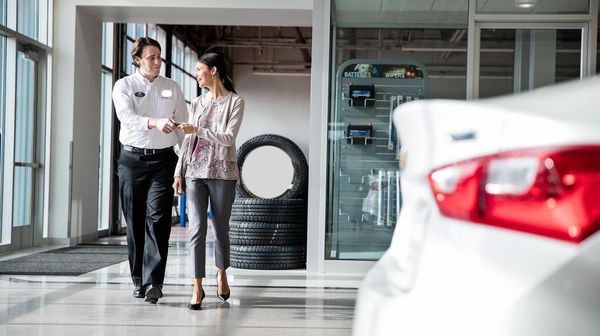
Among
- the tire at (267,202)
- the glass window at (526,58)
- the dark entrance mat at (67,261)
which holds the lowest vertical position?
the dark entrance mat at (67,261)

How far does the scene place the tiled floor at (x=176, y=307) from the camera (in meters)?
3.32

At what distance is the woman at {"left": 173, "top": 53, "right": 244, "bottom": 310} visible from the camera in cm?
384

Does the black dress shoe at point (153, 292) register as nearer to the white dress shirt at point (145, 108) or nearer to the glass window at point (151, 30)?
the white dress shirt at point (145, 108)

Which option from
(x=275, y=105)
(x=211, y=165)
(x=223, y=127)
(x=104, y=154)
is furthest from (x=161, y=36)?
(x=211, y=165)

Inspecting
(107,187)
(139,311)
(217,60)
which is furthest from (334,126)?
(107,187)

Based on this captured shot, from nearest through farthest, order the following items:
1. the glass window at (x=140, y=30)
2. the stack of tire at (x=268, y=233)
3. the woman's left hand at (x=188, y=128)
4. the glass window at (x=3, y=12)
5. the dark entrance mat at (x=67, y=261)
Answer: the woman's left hand at (x=188, y=128) → the dark entrance mat at (x=67, y=261) → the stack of tire at (x=268, y=233) → the glass window at (x=3, y=12) → the glass window at (x=140, y=30)

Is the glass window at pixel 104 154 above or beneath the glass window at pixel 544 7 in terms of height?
beneath

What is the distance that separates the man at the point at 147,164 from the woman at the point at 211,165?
0.13 metres

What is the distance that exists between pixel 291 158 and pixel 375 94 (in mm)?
1111

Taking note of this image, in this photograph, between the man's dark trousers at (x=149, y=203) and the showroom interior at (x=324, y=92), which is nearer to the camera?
the man's dark trousers at (x=149, y=203)

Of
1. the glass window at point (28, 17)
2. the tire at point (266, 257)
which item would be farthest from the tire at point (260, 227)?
the glass window at point (28, 17)

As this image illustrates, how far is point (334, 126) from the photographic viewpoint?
228 inches

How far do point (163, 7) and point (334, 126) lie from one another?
2655 mm

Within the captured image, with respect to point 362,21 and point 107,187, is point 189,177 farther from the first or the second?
point 107,187
